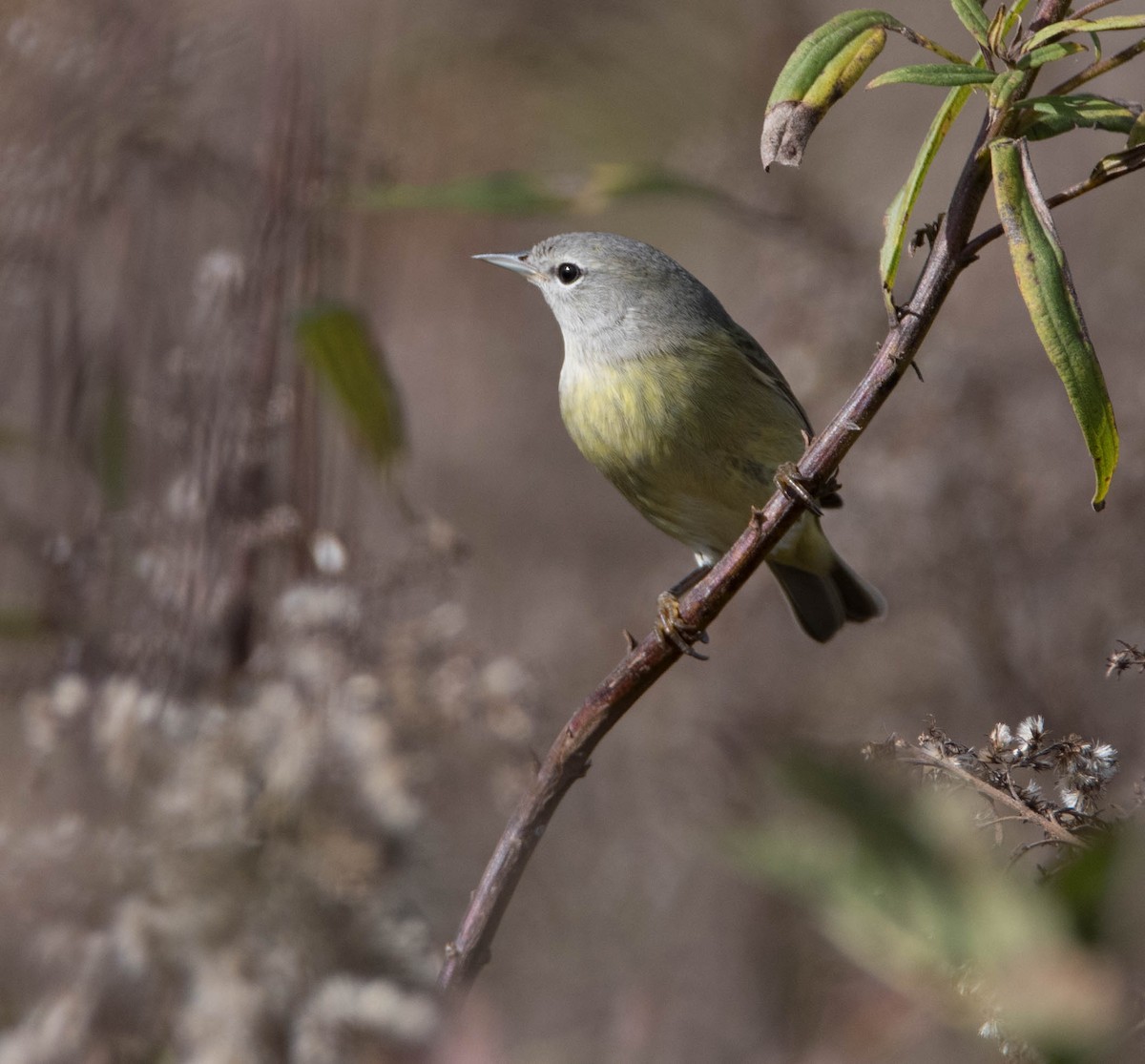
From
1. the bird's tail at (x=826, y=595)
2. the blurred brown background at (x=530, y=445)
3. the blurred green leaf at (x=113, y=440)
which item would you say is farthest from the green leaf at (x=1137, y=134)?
the bird's tail at (x=826, y=595)

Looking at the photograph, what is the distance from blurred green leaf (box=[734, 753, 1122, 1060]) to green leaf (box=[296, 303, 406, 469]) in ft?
5.47

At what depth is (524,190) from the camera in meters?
2.71

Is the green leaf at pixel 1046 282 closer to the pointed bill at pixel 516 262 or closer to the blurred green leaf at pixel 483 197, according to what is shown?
the blurred green leaf at pixel 483 197

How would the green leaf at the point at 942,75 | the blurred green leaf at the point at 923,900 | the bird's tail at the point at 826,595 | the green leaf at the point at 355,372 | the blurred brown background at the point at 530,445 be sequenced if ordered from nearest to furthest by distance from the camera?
the blurred green leaf at the point at 923,900 → the green leaf at the point at 942,75 → the green leaf at the point at 355,372 → the blurred brown background at the point at 530,445 → the bird's tail at the point at 826,595

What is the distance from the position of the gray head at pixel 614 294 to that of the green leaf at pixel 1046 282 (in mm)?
1910

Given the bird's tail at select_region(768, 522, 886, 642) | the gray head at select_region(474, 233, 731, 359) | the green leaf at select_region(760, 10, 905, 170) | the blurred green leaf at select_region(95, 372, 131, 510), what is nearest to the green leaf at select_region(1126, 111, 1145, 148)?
the green leaf at select_region(760, 10, 905, 170)

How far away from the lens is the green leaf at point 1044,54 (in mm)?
1383

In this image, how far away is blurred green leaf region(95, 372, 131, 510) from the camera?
281 cm

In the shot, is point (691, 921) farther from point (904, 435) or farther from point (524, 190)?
point (524, 190)

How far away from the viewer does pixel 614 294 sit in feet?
11.8

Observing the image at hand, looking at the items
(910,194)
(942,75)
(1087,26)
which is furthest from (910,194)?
(1087,26)

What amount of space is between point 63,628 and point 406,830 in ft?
3.31

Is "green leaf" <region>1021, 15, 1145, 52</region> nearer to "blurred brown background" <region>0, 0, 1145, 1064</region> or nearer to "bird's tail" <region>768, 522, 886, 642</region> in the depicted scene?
"blurred brown background" <region>0, 0, 1145, 1064</region>

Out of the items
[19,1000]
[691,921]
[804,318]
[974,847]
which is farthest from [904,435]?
[974,847]
